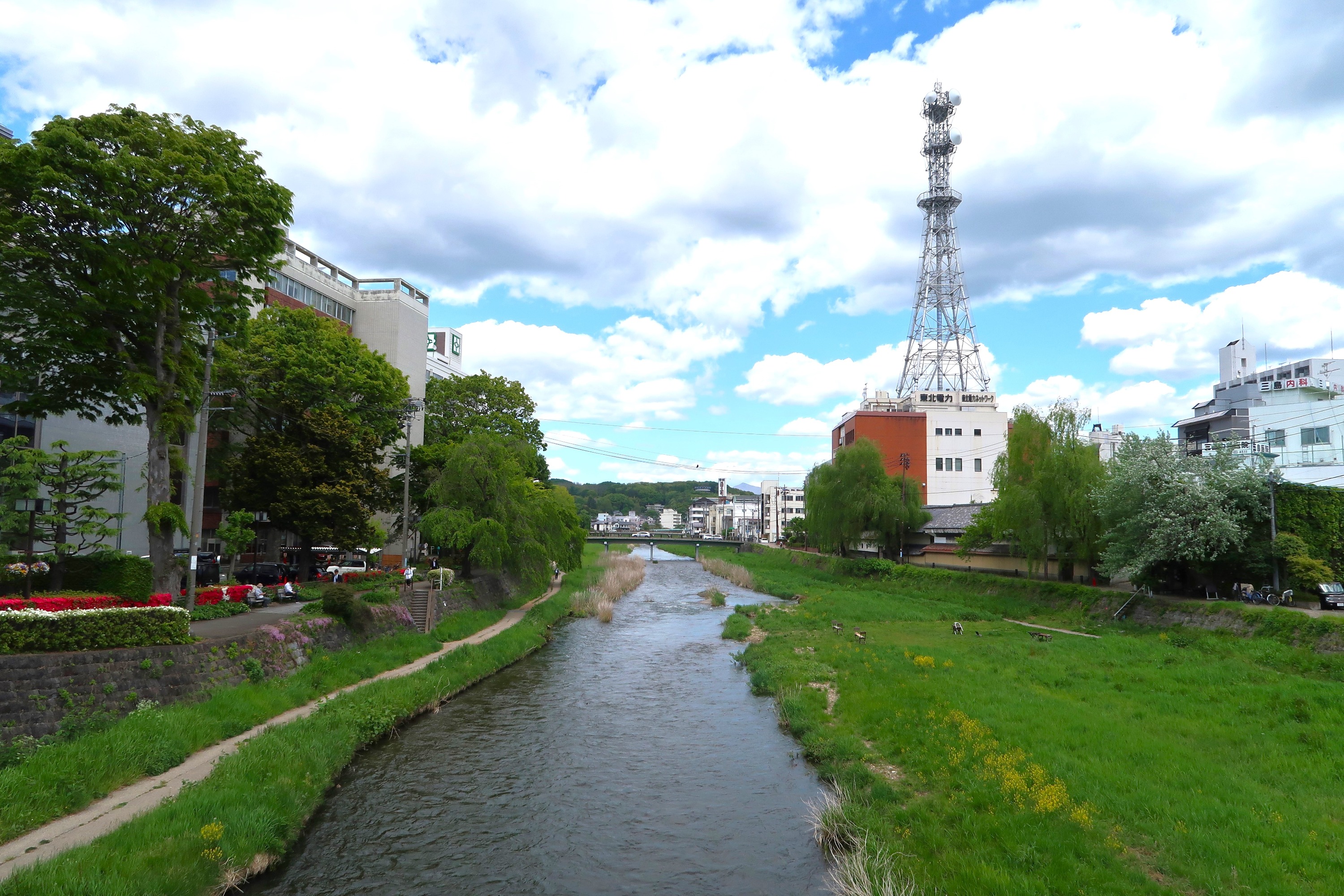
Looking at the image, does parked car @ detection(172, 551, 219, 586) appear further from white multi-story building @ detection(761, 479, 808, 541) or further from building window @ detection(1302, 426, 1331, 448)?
white multi-story building @ detection(761, 479, 808, 541)

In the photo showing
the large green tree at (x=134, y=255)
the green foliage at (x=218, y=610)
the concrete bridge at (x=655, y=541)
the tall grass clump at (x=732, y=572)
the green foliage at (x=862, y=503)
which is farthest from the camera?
the concrete bridge at (x=655, y=541)

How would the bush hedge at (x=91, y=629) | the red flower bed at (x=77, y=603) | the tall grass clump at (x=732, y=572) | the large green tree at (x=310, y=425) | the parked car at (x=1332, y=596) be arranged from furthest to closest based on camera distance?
the tall grass clump at (x=732, y=572) → the large green tree at (x=310, y=425) → the parked car at (x=1332, y=596) → the red flower bed at (x=77, y=603) → the bush hedge at (x=91, y=629)

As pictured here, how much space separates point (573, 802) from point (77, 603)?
15.4 metres

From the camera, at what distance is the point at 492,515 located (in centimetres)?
4106

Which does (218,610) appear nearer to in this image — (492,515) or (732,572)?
(492,515)

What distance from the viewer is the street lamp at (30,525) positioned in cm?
2157

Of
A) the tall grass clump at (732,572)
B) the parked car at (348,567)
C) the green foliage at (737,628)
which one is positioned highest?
the parked car at (348,567)

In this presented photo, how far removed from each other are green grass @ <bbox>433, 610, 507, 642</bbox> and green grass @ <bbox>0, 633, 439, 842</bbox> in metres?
9.46

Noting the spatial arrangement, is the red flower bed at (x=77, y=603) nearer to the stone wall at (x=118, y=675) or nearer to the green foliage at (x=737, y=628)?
the stone wall at (x=118, y=675)

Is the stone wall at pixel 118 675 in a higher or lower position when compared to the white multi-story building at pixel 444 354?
lower

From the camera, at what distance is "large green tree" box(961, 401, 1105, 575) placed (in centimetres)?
4025

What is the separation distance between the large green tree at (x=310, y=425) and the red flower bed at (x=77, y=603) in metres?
14.1

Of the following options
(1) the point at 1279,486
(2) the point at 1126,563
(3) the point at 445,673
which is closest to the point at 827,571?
(2) the point at 1126,563

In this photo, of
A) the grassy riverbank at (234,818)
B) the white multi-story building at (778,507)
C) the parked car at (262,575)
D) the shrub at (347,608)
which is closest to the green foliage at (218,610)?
the shrub at (347,608)
